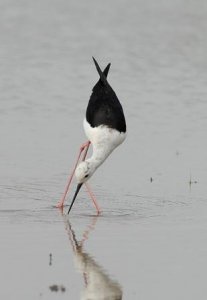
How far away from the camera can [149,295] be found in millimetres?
7117

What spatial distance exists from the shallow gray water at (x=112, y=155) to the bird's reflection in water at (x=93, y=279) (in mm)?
13

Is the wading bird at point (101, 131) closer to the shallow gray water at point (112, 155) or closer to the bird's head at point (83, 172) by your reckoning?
the bird's head at point (83, 172)

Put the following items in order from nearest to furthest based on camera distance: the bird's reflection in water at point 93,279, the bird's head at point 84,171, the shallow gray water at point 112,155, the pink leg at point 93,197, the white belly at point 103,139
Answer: the bird's reflection in water at point 93,279, the shallow gray water at point 112,155, the pink leg at point 93,197, the bird's head at point 84,171, the white belly at point 103,139

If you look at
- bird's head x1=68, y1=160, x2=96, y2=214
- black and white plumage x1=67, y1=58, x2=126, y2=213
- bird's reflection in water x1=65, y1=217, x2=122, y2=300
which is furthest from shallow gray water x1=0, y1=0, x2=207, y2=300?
black and white plumage x1=67, y1=58, x2=126, y2=213

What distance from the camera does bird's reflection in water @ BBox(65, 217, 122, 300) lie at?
719 cm

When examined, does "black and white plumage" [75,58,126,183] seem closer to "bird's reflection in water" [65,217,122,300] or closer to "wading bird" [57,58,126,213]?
"wading bird" [57,58,126,213]

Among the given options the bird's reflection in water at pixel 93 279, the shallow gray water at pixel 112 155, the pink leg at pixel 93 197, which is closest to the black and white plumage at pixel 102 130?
the pink leg at pixel 93 197

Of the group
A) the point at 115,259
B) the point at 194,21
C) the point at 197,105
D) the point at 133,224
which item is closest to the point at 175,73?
the point at 197,105

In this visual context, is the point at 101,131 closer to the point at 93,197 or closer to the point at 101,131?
the point at 101,131

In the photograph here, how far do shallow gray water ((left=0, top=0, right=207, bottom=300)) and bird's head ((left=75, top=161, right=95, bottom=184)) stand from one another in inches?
11.2

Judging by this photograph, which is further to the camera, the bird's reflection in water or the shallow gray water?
the shallow gray water

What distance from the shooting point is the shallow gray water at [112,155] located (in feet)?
25.1

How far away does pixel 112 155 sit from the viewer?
11.9 metres

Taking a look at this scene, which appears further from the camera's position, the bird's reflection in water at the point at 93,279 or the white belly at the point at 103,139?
the white belly at the point at 103,139
